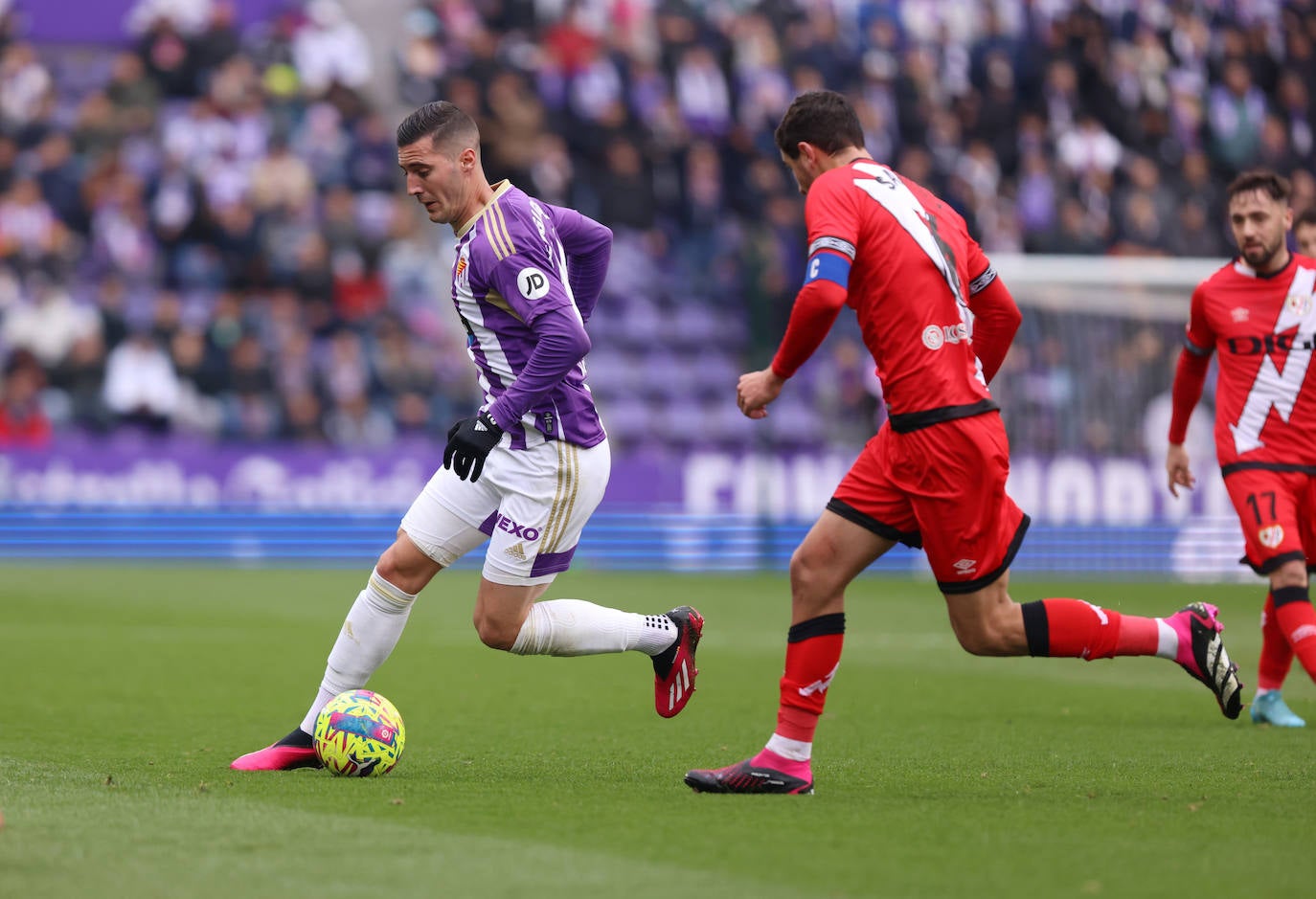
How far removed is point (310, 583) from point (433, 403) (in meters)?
A: 3.52

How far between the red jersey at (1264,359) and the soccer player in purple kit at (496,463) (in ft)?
9.89

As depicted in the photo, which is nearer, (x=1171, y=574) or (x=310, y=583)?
(x=310, y=583)

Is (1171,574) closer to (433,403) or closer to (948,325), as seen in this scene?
(433,403)

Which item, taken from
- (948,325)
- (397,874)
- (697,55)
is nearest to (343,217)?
(697,55)

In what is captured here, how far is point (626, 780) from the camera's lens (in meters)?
6.28

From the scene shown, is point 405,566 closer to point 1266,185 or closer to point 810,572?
point 810,572

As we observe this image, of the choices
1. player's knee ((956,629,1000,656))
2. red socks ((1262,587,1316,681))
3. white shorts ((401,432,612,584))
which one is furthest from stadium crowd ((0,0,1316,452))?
player's knee ((956,629,1000,656))

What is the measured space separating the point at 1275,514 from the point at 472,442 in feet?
11.4

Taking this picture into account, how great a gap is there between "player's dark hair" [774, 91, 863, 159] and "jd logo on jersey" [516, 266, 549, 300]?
100 centimetres

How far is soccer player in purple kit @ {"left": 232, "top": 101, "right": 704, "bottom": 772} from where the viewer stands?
6371 mm

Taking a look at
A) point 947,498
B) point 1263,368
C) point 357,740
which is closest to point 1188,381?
point 1263,368

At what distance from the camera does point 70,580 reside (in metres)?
16.5

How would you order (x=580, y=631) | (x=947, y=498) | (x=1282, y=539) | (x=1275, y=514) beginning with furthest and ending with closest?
1. (x=1275, y=514)
2. (x=1282, y=539)
3. (x=580, y=631)
4. (x=947, y=498)

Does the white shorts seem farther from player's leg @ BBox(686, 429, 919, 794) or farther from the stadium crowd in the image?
the stadium crowd
